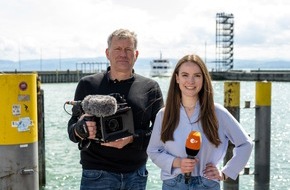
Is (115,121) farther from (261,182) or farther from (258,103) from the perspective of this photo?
(261,182)

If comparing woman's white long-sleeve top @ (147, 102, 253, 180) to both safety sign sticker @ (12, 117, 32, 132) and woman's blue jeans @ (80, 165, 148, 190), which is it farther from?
safety sign sticker @ (12, 117, 32, 132)

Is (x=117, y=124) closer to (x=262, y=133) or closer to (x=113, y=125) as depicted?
(x=113, y=125)

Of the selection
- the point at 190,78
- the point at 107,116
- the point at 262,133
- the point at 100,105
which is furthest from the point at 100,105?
the point at 262,133

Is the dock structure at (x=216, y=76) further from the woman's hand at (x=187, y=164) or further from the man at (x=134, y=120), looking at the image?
the woman's hand at (x=187, y=164)

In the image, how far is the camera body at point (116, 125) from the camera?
3537 mm

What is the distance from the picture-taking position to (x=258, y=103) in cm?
777

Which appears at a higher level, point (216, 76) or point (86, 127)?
point (216, 76)

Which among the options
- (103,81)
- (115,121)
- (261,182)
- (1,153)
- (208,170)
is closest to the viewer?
(208,170)

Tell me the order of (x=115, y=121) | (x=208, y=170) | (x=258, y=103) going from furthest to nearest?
(x=258, y=103) < (x=115, y=121) < (x=208, y=170)

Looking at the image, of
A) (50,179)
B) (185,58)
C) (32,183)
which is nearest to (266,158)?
(32,183)

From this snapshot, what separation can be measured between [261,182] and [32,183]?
420 centimetres

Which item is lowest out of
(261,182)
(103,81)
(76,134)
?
(261,182)

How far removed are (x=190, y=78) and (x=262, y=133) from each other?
16.0 ft

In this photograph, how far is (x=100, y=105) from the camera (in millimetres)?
3422
